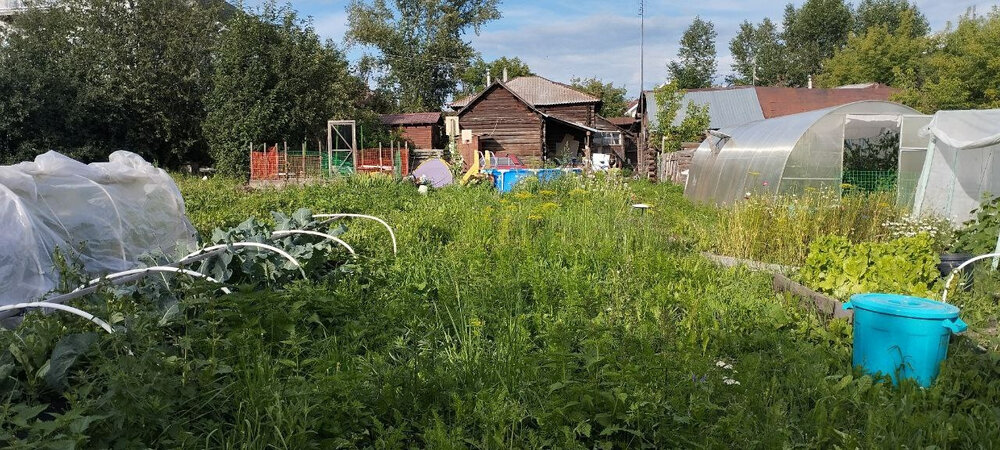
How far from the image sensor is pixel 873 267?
5.19m

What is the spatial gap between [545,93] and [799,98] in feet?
52.0

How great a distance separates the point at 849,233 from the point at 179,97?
26774mm

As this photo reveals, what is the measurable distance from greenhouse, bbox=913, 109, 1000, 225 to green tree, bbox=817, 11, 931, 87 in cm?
3946

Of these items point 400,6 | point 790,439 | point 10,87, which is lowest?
point 790,439

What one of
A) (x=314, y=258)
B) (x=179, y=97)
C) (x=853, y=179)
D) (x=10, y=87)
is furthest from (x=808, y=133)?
(x=179, y=97)

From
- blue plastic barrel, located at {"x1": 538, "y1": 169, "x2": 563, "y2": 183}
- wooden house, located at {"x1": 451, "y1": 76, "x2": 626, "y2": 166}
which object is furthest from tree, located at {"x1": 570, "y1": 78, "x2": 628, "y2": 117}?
blue plastic barrel, located at {"x1": 538, "y1": 169, "x2": 563, "y2": 183}

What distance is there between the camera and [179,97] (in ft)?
90.2

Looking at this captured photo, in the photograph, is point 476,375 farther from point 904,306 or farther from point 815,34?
point 815,34

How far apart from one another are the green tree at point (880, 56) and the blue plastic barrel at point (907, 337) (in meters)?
47.1

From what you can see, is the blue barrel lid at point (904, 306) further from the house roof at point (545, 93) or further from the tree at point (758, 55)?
the tree at point (758, 55)

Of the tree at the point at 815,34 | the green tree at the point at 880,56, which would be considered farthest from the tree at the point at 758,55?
the green tree at the point at 880,56

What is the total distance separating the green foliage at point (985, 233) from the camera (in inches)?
263

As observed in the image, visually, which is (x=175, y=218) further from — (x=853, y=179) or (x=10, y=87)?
(x=10, y=87)

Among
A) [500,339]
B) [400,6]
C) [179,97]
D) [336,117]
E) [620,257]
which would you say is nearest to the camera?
[500,339]
